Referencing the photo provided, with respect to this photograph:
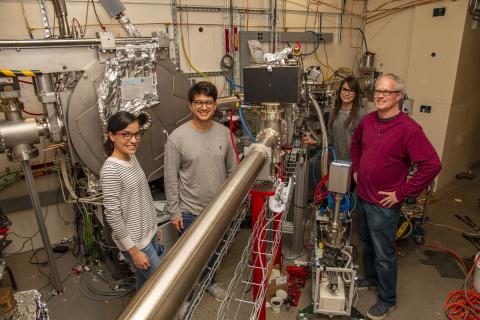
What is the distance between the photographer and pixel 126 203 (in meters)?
1.59

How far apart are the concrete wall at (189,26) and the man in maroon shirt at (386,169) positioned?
1.98 metres

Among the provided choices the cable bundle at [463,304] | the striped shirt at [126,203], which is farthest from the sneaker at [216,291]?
the cable bundle at [463,304]

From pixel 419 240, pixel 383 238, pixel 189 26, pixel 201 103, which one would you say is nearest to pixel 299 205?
pixel 383 238

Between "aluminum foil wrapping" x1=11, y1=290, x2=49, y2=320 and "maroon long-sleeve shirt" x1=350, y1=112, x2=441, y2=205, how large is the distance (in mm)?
1921

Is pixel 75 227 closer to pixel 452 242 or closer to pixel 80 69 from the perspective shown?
pixel 80 69

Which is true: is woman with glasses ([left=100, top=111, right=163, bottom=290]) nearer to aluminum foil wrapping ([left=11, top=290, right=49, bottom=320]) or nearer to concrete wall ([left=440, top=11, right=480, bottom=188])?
aluminum foil wrapping ([left=11, top=290, right=49, bottom=320])

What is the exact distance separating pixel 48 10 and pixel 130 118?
170cm

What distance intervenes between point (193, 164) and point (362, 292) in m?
1.61

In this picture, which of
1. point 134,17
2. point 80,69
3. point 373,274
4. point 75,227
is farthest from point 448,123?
point 75,227

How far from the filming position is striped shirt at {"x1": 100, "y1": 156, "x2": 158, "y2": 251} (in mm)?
1526

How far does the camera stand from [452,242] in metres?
2.97

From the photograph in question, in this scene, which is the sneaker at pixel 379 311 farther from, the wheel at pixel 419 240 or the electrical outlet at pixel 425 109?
the electrical outlet at pixel 425 109

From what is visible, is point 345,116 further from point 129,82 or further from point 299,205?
point 129,82

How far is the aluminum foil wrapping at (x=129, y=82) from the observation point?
75.0 inches
